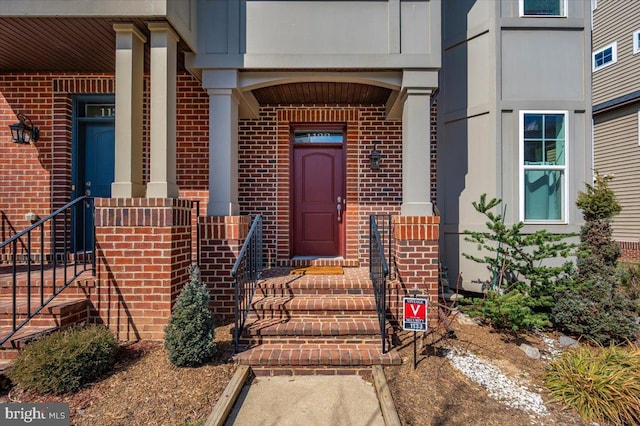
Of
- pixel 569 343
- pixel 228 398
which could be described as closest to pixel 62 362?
pixel 228 398

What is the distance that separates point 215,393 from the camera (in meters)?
2.80

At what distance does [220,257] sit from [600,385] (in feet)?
12.8

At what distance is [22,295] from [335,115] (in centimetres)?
463

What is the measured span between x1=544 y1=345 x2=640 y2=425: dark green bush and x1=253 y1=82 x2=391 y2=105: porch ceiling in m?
3.89

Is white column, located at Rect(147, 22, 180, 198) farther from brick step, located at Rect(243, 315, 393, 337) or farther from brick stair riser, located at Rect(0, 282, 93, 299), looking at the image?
brick step, located at Rect(243, 315, 393, 337)

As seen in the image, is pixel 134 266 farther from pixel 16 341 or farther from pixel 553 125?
pixel 553 125

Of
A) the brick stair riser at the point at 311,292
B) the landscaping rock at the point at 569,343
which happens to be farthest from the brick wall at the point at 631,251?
the brick stair riser at the point at 311,292

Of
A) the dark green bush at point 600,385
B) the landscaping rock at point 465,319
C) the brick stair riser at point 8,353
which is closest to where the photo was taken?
the dark green bush at point 600,385

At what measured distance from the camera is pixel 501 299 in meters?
3.77

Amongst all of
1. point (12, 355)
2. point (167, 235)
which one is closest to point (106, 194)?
point (167, 235)

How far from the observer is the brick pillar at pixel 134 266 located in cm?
362

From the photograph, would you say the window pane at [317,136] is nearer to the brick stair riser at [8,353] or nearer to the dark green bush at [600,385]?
the dark green bush at [600,385]

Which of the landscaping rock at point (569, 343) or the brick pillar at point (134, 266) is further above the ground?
the brick pillar at point (134, 266)

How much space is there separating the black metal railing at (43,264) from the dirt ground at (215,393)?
2.88 ft
